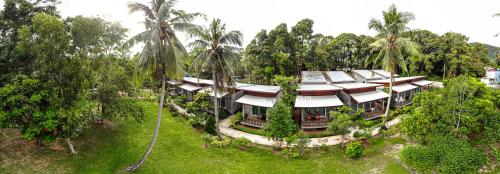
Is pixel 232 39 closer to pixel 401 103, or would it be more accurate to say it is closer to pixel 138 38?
pixel 138 38

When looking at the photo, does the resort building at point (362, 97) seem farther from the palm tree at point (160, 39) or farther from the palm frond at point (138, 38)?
the palm frond at point (138, 38)

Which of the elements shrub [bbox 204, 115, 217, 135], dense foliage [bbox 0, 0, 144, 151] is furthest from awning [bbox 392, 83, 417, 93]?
dense foliage [bbox 0, 0, 144, 151]

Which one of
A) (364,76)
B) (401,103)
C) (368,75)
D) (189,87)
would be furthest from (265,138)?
(368,75)

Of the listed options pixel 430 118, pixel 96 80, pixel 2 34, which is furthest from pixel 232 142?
pixel 2 34

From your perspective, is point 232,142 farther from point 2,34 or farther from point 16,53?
point 2,34

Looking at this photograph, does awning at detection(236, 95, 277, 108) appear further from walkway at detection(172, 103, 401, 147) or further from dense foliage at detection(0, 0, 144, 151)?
dense foliage at detection(0, 0, 144, 151)

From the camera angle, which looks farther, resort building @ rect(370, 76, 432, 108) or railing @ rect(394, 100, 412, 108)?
resort building @ rect(370, 76, 432, 108)
